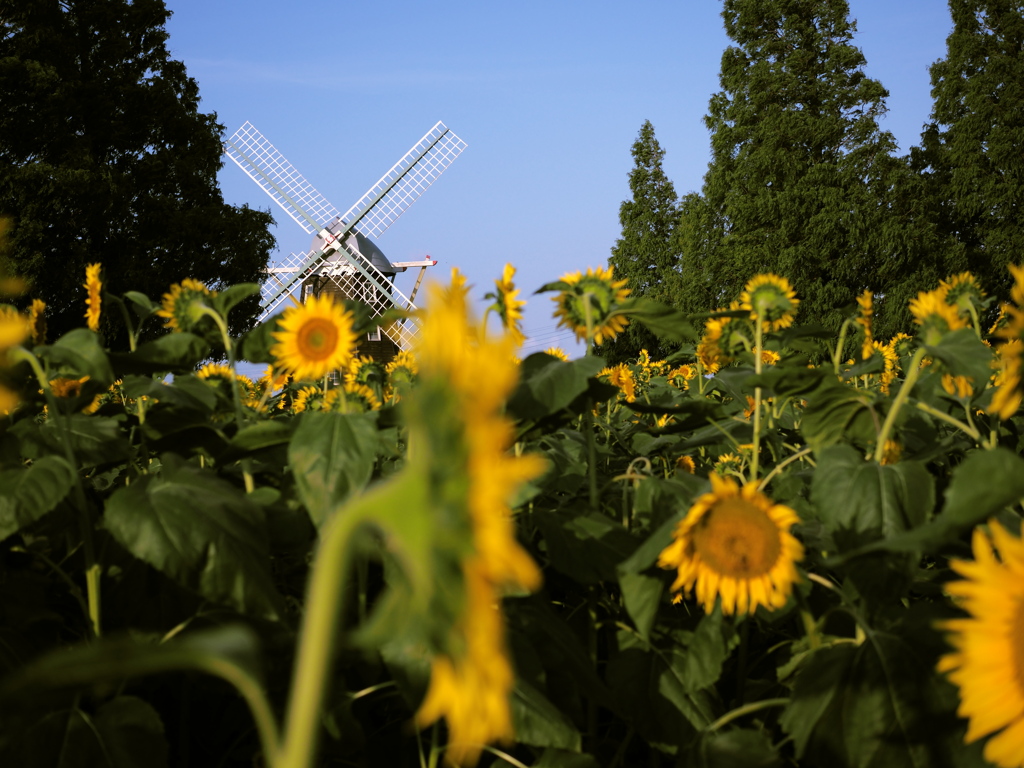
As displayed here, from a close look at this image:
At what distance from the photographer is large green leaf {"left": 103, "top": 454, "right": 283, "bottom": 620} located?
0.99 meters

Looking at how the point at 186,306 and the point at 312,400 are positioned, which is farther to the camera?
the point at 312,400

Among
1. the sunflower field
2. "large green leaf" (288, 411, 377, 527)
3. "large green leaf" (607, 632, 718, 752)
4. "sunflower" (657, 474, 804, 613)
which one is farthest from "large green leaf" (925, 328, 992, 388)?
"large green leaf" (288, 411, 377, 527)

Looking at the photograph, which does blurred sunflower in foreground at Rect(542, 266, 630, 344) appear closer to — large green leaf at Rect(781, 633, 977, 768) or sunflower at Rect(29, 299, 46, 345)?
large green leaf at Rect(781, 633, 977, 768)

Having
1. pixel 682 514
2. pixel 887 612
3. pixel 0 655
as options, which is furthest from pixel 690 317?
pixel 0 655

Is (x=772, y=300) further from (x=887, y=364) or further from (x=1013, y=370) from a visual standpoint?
(x=887, y=364)

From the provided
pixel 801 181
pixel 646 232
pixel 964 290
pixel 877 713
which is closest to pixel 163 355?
pixel 877 713

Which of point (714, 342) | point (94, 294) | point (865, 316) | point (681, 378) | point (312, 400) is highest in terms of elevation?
point (681, 378)

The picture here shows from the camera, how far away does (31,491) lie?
1.13 m

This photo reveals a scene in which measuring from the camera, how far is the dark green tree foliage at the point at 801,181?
22562mm

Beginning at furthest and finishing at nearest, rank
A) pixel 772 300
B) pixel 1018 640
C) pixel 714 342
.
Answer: pixel 714 342 < pixel 772 300 < pixel 1018 640

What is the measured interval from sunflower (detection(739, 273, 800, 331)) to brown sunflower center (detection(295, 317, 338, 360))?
0.92 meters

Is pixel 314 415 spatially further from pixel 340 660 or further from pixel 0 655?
pixel 0 655

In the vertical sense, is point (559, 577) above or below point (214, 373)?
above

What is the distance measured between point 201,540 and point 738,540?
66 centimetres
